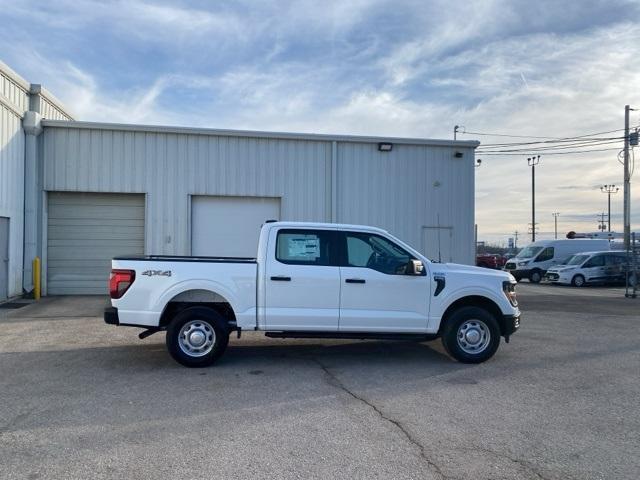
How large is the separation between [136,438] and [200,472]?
100cm

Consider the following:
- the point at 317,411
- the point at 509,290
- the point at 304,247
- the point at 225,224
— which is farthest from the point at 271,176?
the point at 317,411

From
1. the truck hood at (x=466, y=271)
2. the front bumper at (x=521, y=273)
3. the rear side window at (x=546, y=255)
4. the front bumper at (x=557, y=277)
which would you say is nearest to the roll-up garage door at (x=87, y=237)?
the truck hood at (x=466, y=271)

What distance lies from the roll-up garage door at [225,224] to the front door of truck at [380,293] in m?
9.04

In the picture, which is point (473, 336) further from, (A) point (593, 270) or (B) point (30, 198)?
(A) point (593, 270)

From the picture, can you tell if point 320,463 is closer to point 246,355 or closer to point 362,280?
point 362,280

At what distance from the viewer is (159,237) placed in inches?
632

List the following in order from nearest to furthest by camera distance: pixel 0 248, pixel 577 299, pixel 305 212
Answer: pixel 0 248
pixel 305 212
pixel 577 299

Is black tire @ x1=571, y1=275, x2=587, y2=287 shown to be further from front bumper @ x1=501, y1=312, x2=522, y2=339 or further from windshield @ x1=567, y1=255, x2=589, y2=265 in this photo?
front bumper @ x1=501, y1=312, x2=522, y2=339

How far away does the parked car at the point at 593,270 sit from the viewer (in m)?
25.7

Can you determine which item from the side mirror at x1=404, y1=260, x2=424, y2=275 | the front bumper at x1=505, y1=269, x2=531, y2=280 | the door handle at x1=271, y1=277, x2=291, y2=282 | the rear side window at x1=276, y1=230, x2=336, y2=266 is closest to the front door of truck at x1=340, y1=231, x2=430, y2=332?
the side mirror at x1=404, y1=260, x2=424, y2=275

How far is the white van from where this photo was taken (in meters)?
28.7

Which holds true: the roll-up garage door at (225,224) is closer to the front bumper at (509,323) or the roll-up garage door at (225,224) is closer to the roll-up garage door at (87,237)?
the roll-up garage door at (87,237)

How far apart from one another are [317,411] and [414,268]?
105 inches

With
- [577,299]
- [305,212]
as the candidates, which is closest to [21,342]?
[305,212]
